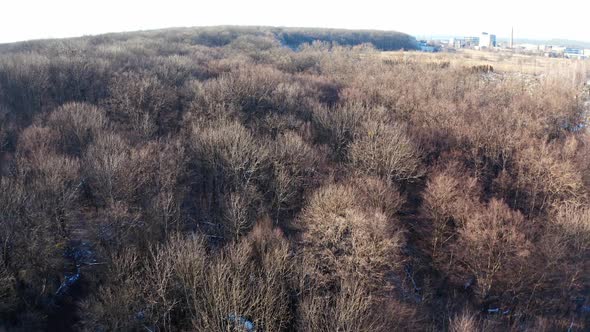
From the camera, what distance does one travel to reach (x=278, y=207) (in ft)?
99.1

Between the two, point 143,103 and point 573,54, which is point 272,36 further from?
point 573,54

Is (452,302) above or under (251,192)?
under

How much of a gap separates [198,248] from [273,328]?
5909 mm

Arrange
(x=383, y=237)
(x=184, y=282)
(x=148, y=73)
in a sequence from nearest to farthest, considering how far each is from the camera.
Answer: (x=184, y=282) < (x=383, y=237) < (x=148, y=73)

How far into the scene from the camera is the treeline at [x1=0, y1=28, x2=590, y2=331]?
18.7m

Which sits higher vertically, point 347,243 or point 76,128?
point 76,128

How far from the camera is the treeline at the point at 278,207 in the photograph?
1873 centimetres

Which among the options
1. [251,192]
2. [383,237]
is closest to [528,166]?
[383,237]

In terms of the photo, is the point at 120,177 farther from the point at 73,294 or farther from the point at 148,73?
the point at 148,73

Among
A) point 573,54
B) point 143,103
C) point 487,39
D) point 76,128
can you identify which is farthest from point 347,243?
point 487,39

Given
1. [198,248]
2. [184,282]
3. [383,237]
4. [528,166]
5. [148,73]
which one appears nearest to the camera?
[184,282]

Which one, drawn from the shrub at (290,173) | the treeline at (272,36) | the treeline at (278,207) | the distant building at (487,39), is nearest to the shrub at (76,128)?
the treeline at (278,207)

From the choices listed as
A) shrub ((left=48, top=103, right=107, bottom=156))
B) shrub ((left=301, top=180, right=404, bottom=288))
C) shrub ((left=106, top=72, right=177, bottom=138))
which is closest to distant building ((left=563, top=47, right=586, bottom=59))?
shrub ((left=106, top=72, right=177, bottom=138))

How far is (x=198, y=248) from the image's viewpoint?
20.1 m
